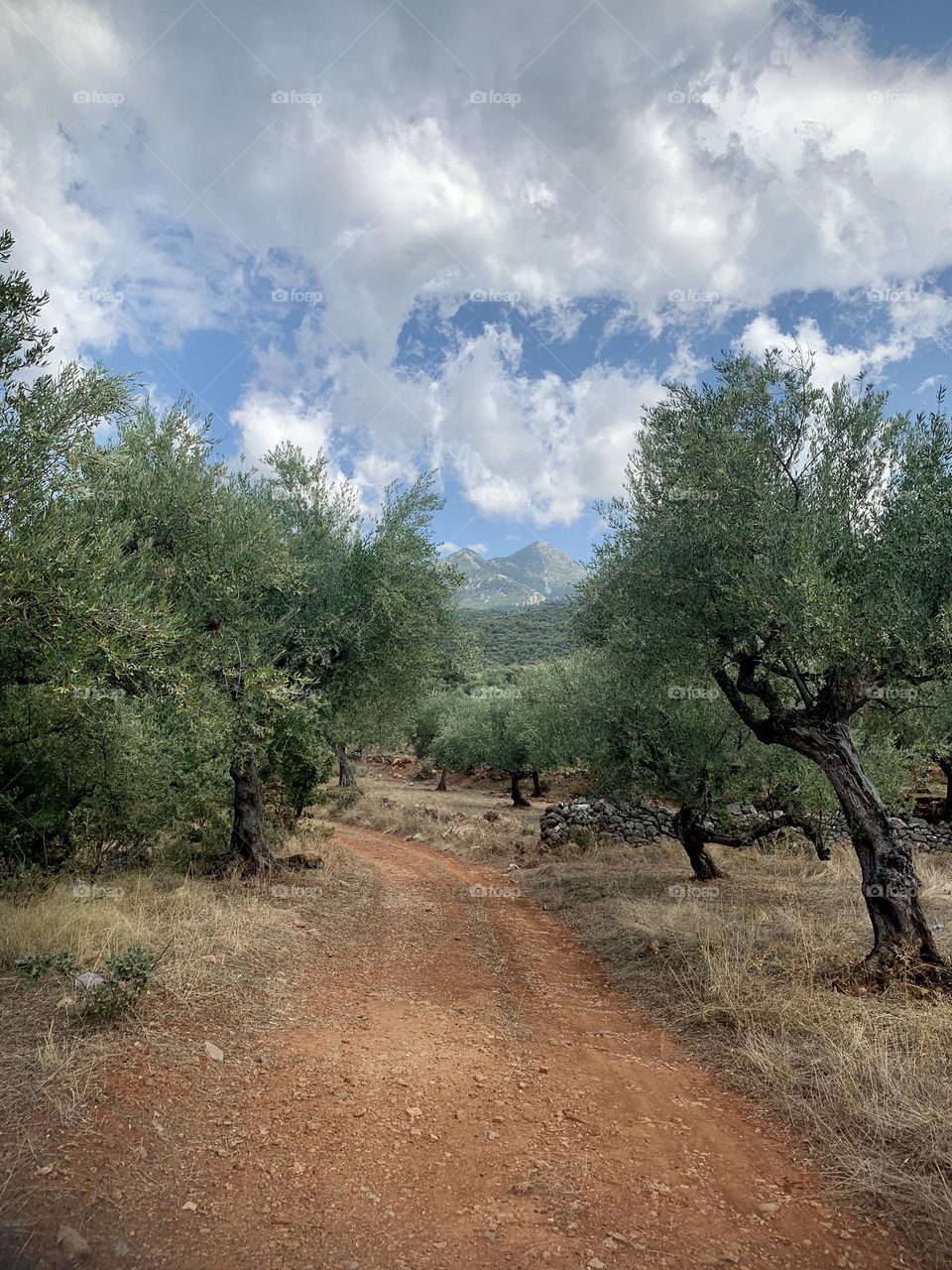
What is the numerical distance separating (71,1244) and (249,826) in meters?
11.2

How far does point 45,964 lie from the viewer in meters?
6.84

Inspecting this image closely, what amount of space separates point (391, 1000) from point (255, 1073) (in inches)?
103

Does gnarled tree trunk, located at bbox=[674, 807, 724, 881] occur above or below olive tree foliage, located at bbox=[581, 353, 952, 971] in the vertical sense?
below

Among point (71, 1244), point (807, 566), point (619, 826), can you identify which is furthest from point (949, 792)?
point (71, 1244)

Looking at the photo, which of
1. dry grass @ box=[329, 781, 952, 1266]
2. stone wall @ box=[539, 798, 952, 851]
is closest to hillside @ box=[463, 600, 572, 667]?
stone wall @ box=[539, 798, 952, 851]

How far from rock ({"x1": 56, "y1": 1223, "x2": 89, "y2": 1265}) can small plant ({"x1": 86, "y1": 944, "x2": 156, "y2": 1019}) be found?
257 centimetres

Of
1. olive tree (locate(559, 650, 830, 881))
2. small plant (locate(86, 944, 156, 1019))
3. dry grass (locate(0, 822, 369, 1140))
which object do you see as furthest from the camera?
olive tree (locate(559, 650, 830, 881))

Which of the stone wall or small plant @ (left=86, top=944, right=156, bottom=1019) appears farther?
the stone wall

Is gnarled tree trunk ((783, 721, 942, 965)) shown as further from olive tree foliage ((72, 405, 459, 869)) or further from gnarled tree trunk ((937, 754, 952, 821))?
gnarled tree trunk ((937, 754, 952, 821))

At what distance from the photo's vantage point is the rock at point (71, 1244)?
11.7ft

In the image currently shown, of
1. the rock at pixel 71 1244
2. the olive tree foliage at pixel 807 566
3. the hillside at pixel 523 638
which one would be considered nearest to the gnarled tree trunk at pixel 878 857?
the olive tree foliage at pixel 807 566

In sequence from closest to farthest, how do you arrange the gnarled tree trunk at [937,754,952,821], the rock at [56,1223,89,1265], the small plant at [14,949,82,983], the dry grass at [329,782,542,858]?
the rock at [56,1223,89,1265] < the small plant at [14,949,82,983] < the dry grass at [329,782,542,858] < the gnarled tree trunk at [937,754,952,821]

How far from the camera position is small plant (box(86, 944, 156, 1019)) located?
606 cm

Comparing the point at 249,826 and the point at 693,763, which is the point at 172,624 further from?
the point at 693,763
